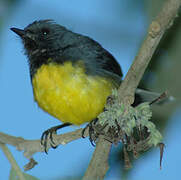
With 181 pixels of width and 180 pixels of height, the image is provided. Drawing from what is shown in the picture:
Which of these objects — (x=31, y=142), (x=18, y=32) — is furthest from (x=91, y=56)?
(x=31, y=142)

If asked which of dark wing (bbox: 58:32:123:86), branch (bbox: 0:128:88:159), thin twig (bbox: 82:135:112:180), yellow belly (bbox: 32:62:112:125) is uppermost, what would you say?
dark wing (bbox: 58:32:123:86)

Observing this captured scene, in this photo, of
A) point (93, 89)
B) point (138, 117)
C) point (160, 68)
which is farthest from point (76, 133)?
point (160, 68)

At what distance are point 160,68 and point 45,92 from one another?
1000mm

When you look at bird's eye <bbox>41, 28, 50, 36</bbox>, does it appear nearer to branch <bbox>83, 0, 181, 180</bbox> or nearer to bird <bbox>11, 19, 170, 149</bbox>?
bird <bbox>11, 19, 170, 149</bbox>

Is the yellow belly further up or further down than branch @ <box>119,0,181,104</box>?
further down

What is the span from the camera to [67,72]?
10.2 ft

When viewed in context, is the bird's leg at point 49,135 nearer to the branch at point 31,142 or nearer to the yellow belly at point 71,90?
the branch at point 31,142

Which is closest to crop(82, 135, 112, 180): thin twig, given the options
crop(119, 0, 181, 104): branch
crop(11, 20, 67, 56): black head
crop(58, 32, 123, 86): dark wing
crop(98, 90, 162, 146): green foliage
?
crop(98, 90, 162, 146): green foliage

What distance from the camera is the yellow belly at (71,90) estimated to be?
3061 millimetres

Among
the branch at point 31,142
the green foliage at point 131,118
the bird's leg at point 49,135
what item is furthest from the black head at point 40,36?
the green foliage at point 131,118

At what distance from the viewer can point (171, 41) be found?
3.30 m

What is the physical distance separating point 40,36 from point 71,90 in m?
0.80

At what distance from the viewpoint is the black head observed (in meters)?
3.46

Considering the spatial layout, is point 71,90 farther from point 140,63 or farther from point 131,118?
point 140,63
